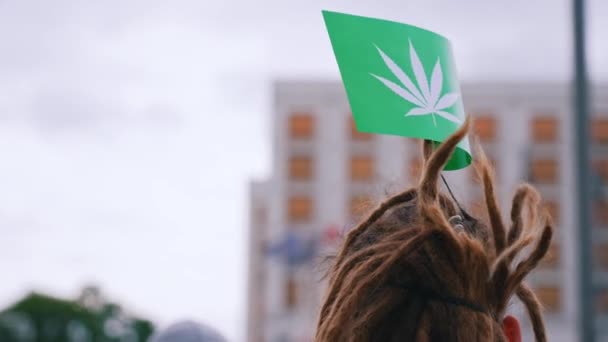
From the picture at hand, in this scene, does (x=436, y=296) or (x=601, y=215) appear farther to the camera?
(x=601, y=215)

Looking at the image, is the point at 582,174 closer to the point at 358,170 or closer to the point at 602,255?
the point at 358,170

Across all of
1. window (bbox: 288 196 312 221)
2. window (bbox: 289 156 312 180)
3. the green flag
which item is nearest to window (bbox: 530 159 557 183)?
window (bbox: 289 156 312 180)

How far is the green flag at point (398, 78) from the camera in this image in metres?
1.75

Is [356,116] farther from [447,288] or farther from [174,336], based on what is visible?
[174,336]

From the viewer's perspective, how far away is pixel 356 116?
1719mm

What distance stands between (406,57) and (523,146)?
72468 millimetres

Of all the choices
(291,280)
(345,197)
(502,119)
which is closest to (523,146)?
(502,119)

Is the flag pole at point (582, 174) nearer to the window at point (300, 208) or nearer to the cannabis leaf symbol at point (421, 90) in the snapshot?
the cannabis leaf symbol at point (421, 90)

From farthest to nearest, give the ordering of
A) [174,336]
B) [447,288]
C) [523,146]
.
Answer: [523,146]
[174,336]
[447,288]

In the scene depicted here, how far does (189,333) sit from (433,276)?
12.8ft

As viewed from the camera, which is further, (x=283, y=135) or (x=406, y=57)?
(x=283, y=135)

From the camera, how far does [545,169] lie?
7694cm

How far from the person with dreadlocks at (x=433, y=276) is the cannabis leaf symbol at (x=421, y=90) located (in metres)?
0.17

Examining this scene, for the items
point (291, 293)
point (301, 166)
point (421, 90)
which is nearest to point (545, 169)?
point (301, 166)
